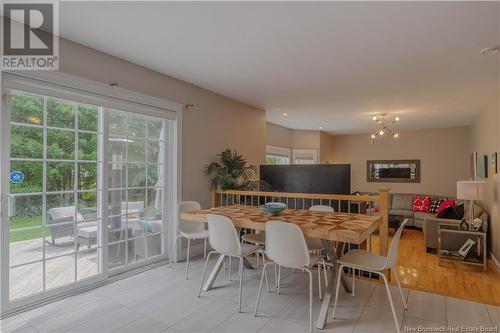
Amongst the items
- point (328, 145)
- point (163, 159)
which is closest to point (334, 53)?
point (163, 159)

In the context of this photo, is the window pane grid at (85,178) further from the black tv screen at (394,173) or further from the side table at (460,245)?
the black tv screen at (394,173)

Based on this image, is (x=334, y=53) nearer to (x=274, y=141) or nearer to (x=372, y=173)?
(x=274, y=141)

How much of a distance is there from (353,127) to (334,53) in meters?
4.92

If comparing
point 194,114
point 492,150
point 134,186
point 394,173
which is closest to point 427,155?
point 394,173

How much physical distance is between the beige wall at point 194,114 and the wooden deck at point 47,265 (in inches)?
56.4

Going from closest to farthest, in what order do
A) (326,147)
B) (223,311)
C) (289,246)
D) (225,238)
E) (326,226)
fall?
(289,246) → (326,226) → (223,311) → (225,238) → (326,147)

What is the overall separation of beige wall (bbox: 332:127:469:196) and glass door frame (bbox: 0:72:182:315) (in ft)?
21.1

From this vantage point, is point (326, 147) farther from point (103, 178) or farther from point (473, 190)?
point (103, 178)

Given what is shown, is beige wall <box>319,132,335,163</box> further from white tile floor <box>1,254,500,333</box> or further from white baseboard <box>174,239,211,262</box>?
white tile floor <box>1,254,500,333</box>

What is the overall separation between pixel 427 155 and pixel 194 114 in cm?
666

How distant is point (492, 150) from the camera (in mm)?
4383

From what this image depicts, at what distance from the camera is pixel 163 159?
3.81 metres

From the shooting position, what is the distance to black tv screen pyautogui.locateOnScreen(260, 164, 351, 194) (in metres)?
4.16
